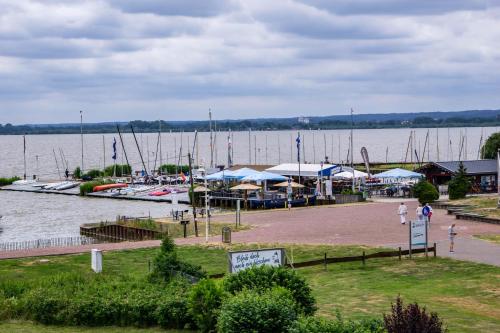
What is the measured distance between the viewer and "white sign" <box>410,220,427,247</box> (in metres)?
31.8

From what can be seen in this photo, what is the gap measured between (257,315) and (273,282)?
2.34 metres

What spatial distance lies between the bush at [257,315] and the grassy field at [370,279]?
4987 mm

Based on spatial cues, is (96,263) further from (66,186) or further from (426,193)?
(66,186)

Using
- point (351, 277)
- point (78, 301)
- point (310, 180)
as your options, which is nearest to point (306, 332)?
point (78, 301)

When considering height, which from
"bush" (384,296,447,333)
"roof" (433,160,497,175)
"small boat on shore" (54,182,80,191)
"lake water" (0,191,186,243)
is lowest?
"lake water" (0,191,186,243)

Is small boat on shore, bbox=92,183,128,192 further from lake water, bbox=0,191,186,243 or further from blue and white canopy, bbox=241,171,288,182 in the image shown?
blue and white canopy, bbox=241,171,288,182

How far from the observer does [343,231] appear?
4128 centimetres

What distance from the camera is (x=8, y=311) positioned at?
21172 mm

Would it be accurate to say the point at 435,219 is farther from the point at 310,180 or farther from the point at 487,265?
the point at 310,180

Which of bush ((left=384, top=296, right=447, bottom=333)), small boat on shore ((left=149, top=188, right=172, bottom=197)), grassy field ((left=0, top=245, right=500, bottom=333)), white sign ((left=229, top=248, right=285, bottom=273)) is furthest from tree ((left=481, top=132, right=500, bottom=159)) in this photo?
bush ((left=384, top=296, right=447, bottom=333))

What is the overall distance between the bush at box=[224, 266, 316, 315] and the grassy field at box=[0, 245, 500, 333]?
280 cm

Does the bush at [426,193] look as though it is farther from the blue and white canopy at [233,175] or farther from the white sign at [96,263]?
the white sign at [96,263]

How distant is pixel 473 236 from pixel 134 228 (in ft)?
65.5

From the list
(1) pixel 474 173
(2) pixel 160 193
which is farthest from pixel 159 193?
(1) pixel 474 173
